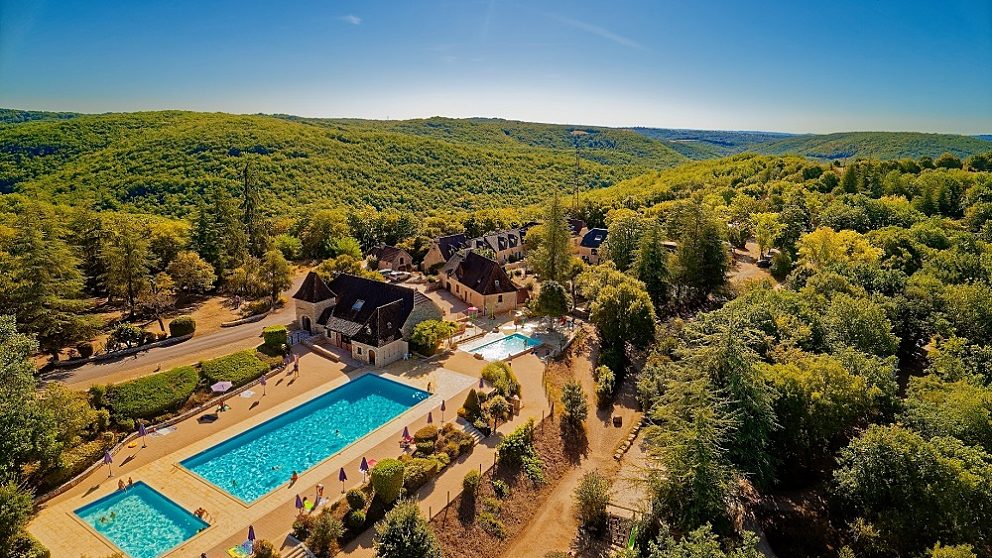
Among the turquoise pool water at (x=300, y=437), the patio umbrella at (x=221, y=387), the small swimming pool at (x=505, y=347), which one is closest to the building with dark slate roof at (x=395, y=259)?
the small swimming pool at (x=505, y=347)

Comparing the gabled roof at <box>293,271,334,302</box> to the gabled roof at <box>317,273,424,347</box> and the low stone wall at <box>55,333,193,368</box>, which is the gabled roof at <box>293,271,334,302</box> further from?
the low stone wall at <box>55,333,193,368</box>

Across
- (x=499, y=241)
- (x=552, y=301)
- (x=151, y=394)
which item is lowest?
(x=151, y=394)

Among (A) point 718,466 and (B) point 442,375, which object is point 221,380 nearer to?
(B) point 442,375

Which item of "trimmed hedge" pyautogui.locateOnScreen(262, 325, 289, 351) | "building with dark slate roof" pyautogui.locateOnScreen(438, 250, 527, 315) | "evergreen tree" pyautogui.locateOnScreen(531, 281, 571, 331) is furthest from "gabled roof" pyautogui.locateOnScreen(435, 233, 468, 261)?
"trimmed hedge" pyautogui.locateOnScreen(262, 325, 289, 351)

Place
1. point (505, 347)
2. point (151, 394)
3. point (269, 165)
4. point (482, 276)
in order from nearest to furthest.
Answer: point (151, 394), point (505, 347), point (482, 276), point (269, 165)

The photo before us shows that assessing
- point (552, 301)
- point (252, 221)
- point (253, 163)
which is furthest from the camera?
point (253, 163)

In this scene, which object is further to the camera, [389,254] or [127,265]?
[389,254]

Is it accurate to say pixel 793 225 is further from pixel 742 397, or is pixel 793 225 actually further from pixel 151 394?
pixel 151 394

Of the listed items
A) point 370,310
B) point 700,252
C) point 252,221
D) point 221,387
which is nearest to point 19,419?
point 221,387
